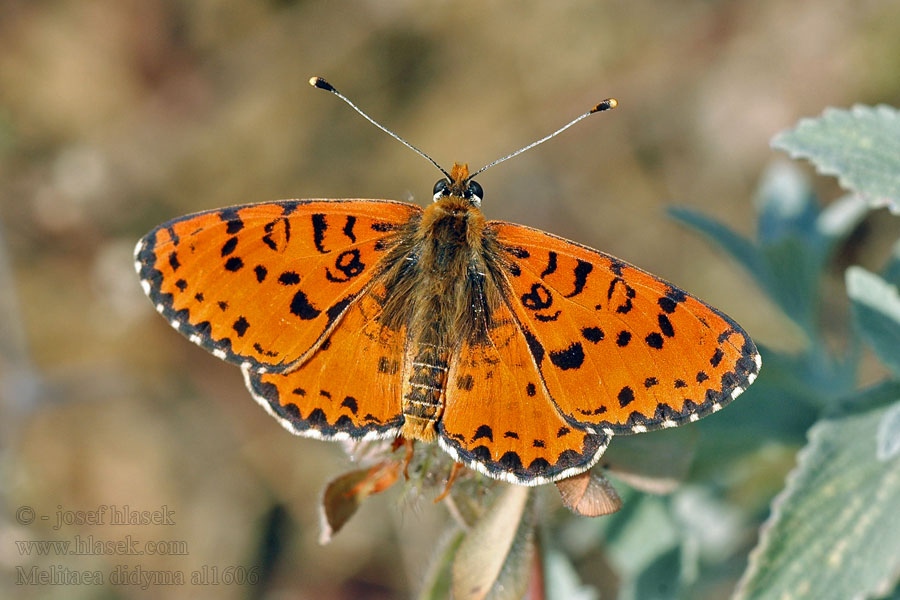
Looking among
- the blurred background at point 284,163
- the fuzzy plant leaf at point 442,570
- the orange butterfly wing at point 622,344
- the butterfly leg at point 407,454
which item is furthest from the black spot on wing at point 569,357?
the blurred background at point 284,163

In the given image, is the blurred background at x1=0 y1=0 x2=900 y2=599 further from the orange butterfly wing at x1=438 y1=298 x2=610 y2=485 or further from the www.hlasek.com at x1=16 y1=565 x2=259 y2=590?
the orange butterfly wing at x1=438 y1=298 x2=610 y2=485

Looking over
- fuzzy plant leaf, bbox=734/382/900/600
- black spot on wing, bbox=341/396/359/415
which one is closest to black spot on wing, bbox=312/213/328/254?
black spot on wing, bbox=341/396/359/415

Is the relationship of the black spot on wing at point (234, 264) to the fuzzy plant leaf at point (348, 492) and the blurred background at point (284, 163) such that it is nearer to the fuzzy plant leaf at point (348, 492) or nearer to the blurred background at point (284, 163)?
the fuzzy plant leaf at point (348, 492)

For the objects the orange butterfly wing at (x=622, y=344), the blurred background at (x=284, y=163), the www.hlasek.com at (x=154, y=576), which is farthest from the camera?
the blurred background at (x=284, y=163)

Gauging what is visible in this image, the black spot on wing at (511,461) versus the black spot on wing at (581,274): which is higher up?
the black spot on wing at (581,274)

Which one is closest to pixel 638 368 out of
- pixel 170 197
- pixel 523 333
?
pixel 523 333

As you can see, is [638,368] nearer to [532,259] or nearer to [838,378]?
[532,259]
